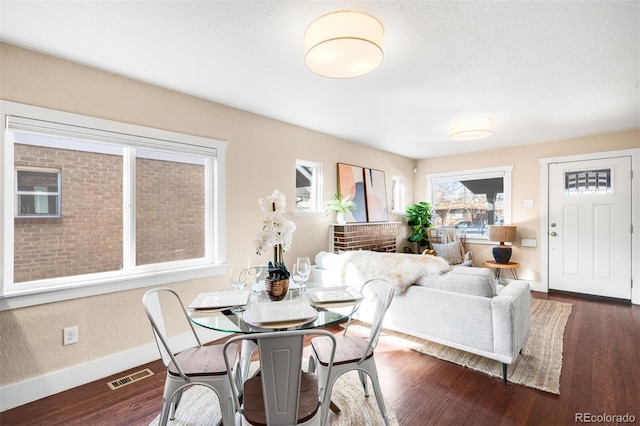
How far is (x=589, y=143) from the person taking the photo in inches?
Answer: 176

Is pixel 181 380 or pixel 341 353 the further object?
pixel 341 353

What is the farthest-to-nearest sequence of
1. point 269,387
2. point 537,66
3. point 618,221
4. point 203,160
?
point 618,221
point 203,160
point 537,66
point 269,387

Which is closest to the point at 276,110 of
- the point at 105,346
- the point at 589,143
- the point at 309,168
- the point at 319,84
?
the point at 319,84

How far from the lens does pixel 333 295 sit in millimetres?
1900

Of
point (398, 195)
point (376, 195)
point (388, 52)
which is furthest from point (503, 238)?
point (388, 52)

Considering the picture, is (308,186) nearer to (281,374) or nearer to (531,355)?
(531,355)

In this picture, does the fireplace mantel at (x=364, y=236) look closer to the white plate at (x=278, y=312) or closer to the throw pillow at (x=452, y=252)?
the throw pillow at (x=452, y=252)

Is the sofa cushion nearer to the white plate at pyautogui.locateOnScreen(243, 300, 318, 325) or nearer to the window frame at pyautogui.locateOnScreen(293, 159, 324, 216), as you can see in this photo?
the white plate at pyautogui.locateOnScreen(243, 300, 318, 325)

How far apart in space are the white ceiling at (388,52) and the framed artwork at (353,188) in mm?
1173

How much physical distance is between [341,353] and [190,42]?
2.20 m

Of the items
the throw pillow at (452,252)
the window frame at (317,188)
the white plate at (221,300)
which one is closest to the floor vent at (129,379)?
the white plate at (221,300)

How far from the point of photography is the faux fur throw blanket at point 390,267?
8.82ft

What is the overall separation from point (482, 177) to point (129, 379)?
5769 mm

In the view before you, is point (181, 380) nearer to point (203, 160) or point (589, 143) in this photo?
point (203, 160)
